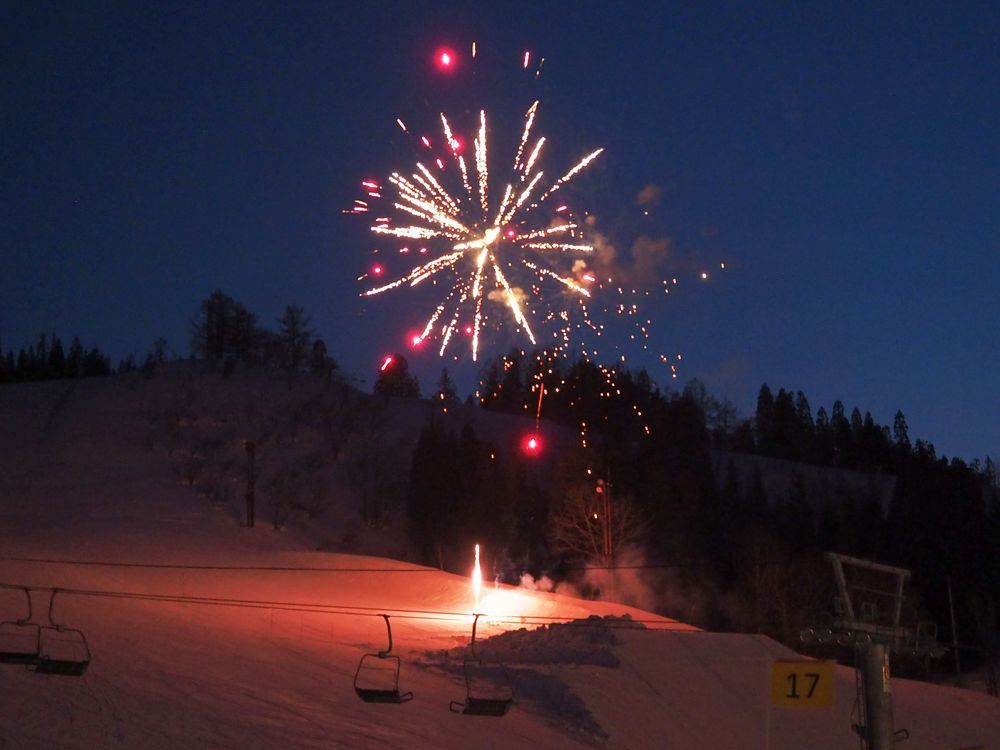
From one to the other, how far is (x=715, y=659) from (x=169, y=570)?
19.8 m

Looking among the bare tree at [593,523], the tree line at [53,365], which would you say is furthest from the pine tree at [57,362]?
the bare tree at [593,523]

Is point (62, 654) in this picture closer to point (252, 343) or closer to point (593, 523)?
point (593, 523)

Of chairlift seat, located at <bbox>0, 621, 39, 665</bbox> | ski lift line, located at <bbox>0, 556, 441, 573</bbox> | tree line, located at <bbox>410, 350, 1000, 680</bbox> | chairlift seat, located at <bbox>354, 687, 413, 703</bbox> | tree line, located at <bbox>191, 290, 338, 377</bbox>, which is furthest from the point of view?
tree line, located at <bbox>191, 290, 338, 377</bbox>

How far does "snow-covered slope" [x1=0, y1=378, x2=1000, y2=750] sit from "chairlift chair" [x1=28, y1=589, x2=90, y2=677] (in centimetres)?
41

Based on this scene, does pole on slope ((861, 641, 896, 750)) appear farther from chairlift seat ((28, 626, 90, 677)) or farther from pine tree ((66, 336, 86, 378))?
pine tree ((66, 336, 86, 378))

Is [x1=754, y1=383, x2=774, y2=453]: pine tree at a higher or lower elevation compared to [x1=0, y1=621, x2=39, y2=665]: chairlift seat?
higher

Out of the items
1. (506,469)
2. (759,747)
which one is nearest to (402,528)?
(506,469)

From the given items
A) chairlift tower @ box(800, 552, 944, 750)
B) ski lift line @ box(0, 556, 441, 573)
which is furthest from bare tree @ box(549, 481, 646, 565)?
chairlift tower @ box(800, 552, 944, 750)

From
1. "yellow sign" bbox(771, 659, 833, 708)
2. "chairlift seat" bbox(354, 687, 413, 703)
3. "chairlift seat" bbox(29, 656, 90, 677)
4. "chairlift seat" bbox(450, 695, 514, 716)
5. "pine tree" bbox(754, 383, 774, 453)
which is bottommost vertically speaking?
"chairlift seat" bbox(450, 695, 514, 716)

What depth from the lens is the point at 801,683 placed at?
51.7 ft

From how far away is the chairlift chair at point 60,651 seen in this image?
1862cm

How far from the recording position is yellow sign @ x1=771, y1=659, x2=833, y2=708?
15.7 m

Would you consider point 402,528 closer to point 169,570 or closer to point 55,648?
point 169,570

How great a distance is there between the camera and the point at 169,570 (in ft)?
129
